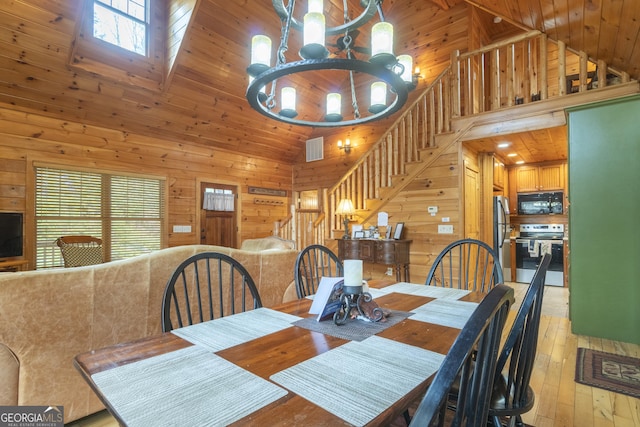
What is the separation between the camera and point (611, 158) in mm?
3088

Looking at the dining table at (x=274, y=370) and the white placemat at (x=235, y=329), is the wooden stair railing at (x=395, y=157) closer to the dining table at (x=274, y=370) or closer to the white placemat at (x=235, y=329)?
the dining table at (x=274, y=370)

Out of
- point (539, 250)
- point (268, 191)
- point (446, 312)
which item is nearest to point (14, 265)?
point (446, 312)

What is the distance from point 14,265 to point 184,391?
→ 418cm

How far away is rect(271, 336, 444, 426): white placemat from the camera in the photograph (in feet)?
2.40

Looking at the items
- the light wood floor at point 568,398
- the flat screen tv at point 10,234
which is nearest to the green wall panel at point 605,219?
the light wood floor at point 568,398

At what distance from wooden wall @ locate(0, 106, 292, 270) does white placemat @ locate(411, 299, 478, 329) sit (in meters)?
5.17

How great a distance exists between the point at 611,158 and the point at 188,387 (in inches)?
156

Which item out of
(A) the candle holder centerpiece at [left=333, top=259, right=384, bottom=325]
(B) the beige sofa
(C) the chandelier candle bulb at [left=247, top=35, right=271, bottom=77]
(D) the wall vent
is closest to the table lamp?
(D) the wall vent

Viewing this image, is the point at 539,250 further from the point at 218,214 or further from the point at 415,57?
the point at 218,214

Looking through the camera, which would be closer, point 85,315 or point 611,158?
point 85,315

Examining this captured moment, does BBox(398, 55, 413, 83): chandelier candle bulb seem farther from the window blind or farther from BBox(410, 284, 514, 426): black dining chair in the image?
the window blind

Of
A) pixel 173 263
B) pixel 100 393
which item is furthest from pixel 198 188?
pixel 100 393

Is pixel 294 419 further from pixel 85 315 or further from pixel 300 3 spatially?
pixel 300 3

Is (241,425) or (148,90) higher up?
(148,90)
